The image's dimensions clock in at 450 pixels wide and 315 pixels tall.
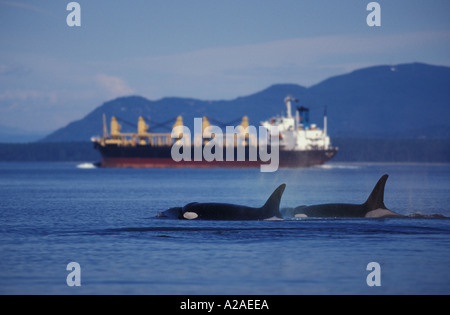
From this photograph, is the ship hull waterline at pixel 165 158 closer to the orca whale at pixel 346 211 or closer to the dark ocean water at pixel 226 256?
the orca whale at pixel 346 211

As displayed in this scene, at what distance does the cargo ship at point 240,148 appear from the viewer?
168m

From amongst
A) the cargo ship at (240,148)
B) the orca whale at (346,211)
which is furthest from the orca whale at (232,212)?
the cargo ship at (240,148)

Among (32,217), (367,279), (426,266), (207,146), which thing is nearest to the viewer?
(367,279)

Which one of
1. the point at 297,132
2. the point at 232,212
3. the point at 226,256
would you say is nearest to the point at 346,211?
the point at 232,212

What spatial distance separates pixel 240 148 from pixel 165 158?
1714cm

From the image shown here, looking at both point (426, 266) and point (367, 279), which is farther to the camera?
point (426, 266)

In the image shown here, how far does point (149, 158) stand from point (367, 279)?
156 m

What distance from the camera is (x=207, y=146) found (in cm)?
18250

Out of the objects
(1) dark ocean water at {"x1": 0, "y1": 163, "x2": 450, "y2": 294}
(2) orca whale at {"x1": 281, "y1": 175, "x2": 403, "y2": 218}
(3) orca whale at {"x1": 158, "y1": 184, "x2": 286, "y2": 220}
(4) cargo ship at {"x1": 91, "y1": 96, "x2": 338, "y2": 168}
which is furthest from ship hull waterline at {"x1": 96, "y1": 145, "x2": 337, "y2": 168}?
(1) dark ocean water at {"x1": 0, "y1": 163, "x2": 450, "y2": 294}

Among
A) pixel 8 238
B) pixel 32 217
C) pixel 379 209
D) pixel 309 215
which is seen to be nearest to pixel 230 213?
pixel 309 215

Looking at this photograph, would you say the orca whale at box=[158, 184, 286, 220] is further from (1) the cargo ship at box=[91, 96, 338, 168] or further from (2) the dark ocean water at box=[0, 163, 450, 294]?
(1) the cargo ship at box=[91, 96, 338, 168]

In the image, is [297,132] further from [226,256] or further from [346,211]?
[226,256]

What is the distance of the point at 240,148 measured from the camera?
174 meters
